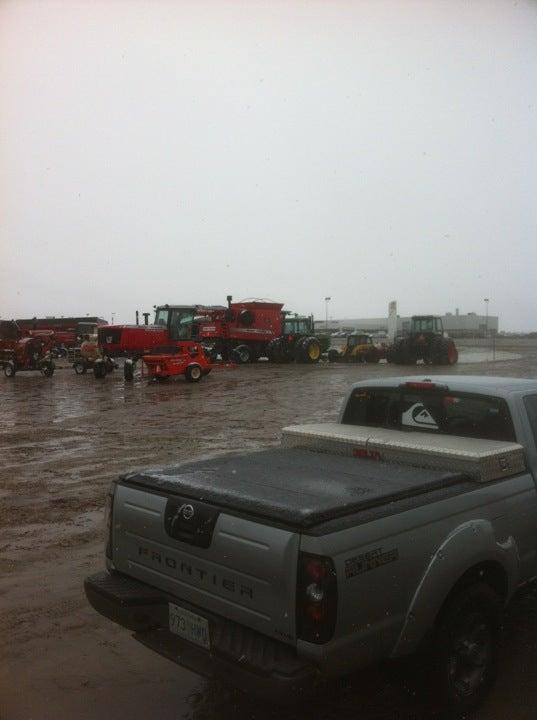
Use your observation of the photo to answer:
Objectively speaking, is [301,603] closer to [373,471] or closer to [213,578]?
[213,578]

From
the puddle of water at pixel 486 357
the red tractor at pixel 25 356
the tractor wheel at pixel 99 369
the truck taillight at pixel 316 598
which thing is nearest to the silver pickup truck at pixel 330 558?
the truck taillight at pixel 316 598

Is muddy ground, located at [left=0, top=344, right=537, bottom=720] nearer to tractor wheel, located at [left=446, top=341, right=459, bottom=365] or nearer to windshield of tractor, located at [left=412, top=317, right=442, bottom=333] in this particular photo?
tractor wheel, located at [left=446, top=341, right=459, bottom=365]

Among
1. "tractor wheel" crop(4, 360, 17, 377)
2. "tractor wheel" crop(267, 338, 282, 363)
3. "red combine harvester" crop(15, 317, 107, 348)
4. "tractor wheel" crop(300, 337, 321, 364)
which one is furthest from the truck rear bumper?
"red combine harvester" crop(15, 317, 107, 348)

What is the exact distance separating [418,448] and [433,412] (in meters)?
0.87

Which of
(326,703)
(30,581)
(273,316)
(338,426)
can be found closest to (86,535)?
(30,581)

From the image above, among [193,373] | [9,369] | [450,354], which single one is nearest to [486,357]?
[450,354]

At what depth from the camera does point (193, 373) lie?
22.9 meters

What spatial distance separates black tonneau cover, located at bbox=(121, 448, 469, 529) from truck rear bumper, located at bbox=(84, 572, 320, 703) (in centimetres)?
53

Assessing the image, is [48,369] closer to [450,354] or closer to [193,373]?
[193,373]

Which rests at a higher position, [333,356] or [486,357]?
[333,356]

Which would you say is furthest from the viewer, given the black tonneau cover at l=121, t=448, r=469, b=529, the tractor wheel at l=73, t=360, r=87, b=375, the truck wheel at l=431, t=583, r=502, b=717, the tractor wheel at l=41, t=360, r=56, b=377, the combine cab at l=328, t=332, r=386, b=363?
the combine cab at l=328, t=332, r=386, b=363

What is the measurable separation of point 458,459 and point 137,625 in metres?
1.93

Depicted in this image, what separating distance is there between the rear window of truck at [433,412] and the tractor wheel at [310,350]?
28.1 m

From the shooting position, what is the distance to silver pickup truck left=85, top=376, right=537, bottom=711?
2.70m
